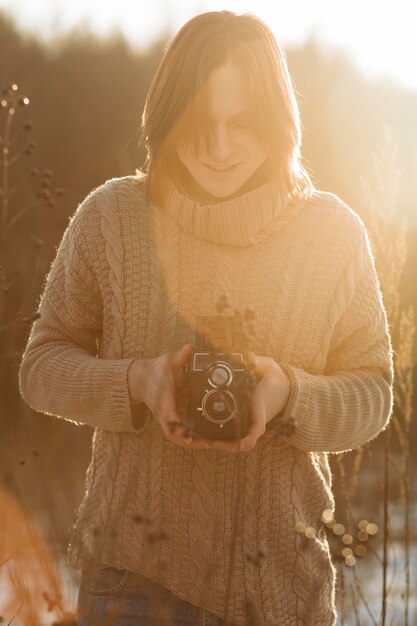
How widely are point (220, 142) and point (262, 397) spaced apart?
488 mm

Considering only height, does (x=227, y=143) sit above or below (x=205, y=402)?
above

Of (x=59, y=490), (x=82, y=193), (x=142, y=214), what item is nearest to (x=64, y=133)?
(x=82, y=193)

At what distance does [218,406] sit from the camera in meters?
1.47

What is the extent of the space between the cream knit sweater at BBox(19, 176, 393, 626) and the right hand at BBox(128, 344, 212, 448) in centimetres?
4

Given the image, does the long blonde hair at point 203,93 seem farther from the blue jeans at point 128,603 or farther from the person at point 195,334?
the blue jeans at point 128,603

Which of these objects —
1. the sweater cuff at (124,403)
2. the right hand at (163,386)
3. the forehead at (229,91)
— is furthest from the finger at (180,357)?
the forehead at (229,91)

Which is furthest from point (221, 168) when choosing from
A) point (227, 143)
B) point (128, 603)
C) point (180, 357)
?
point (128, 603)

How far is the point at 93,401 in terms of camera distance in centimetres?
173

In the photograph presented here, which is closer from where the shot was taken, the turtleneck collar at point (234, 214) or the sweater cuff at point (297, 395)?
the sweater cuff at point (297, 395)

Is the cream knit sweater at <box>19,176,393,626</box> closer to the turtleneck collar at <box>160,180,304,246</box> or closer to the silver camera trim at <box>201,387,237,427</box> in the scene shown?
the turtleneck collar at <box>160,180,304,246</box>

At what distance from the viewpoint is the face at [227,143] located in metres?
1.73

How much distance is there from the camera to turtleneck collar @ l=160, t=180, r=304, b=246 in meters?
1.81

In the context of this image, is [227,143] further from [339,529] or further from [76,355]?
[339,529]

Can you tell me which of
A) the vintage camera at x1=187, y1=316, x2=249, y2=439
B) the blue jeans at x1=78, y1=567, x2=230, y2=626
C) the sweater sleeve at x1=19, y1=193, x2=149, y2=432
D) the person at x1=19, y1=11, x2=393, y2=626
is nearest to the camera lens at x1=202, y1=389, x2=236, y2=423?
the vintage camera at x1=187, y1=316, x2=249, y2=439
